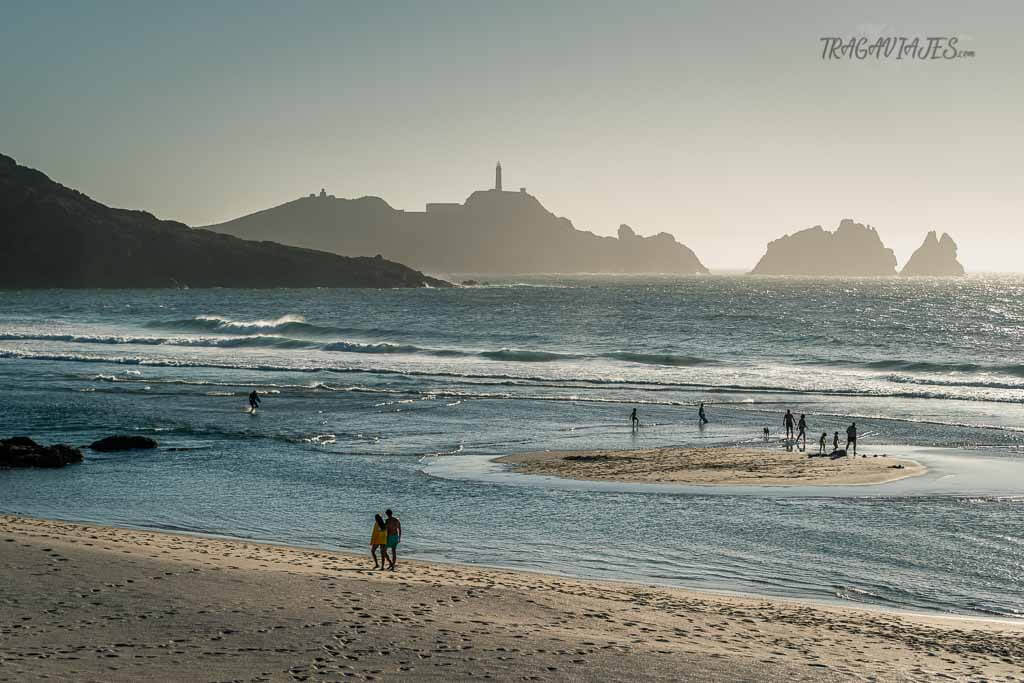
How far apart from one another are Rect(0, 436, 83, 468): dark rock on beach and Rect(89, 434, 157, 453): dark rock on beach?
2.10 metres

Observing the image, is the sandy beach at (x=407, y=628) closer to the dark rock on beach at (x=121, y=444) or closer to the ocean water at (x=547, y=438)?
the ocean water at (x=547, y=438)

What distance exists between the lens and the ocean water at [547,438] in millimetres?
20000

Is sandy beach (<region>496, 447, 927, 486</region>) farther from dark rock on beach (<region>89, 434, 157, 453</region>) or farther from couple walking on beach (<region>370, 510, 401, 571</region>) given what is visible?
dark rock on beach (<region>89, 434, 157, 453</region>)

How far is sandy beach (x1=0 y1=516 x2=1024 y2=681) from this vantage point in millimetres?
12148

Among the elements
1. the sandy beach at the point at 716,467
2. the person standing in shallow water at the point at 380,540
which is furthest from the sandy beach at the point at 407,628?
the sandy beach at the point at 716,467

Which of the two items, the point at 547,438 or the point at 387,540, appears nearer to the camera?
the point at 387,540

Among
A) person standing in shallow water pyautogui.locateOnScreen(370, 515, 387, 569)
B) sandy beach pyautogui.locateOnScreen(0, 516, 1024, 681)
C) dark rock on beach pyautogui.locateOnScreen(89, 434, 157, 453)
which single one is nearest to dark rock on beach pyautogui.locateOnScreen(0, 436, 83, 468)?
dark rock on beach pyautogui.locateOnScreen(89, 434, 157, 453)

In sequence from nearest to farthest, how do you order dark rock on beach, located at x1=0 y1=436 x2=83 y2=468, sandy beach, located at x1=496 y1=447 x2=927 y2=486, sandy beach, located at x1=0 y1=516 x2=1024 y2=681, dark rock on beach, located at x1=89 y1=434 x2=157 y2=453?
1. sandy beach, located at x1=0 y1=516 x2=1024 y2=681
2. sandy beach, located at x1=496 y1=447 x2=927 y2=486
3. dark rock on beach, located at x1=0 y1=436 x2=83 y2=468
4. dark rock on beach, located at x1=89 y1=434 x2=157 y2=453

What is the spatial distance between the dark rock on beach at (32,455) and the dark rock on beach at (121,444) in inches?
82.6

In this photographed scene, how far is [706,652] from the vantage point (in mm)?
13242

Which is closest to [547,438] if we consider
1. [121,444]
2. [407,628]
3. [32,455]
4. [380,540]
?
[121,444]

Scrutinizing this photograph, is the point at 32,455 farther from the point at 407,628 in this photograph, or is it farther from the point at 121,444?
the point at 407,628

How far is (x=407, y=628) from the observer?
13.9m

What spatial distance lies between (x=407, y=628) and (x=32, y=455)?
63.6 feet
